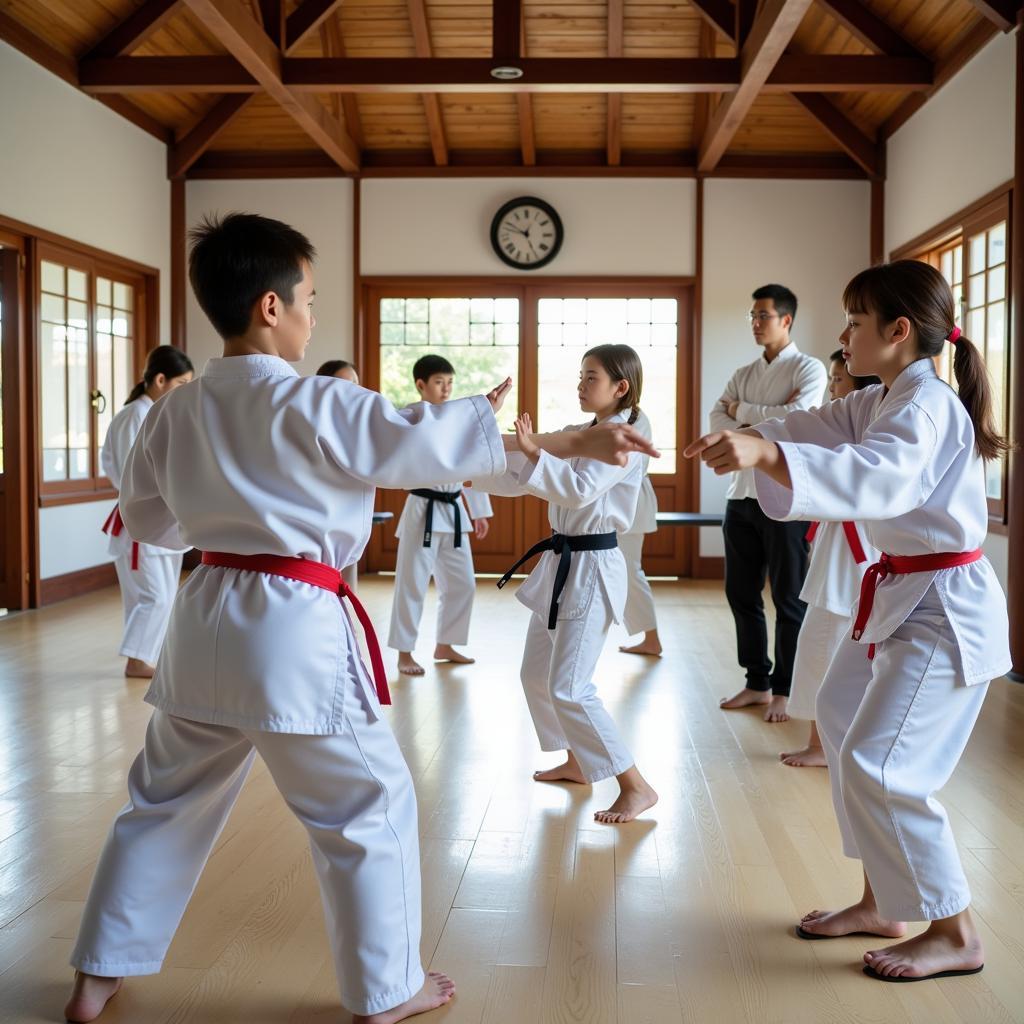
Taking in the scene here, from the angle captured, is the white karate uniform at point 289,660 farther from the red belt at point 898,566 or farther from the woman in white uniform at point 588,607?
the woman in white uniform at point 588,607

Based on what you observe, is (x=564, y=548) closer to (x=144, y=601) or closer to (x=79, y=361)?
(x=144, y=601)

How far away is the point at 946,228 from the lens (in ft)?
20.3

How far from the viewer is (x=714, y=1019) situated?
1.86 m

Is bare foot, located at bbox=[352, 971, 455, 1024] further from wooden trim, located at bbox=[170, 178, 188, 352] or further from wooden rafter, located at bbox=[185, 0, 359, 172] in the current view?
wooden trim, located at bbox=[170, 178, 188, 352]

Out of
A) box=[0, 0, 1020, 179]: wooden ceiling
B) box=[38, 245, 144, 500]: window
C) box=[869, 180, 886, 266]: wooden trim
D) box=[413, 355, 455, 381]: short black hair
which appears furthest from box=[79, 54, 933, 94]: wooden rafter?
box=[413, 355, 455, 381]: short black hair

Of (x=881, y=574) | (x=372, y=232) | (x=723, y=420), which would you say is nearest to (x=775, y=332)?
(x=723, y=420)

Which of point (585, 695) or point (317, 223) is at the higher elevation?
point (317, 223)

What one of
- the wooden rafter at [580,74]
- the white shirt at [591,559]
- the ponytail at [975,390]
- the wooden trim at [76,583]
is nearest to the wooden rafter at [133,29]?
the wooden rafter at [580,74]

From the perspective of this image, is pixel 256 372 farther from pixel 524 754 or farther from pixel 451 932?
pixel 524 754

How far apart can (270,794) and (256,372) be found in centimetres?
168

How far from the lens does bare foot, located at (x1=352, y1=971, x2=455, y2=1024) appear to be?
180 centimetres

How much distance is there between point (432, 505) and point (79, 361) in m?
3.06

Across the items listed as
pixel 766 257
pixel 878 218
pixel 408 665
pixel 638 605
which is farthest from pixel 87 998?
pixel 878 218

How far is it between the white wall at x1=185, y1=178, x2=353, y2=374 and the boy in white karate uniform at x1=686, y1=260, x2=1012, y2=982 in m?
6.37
